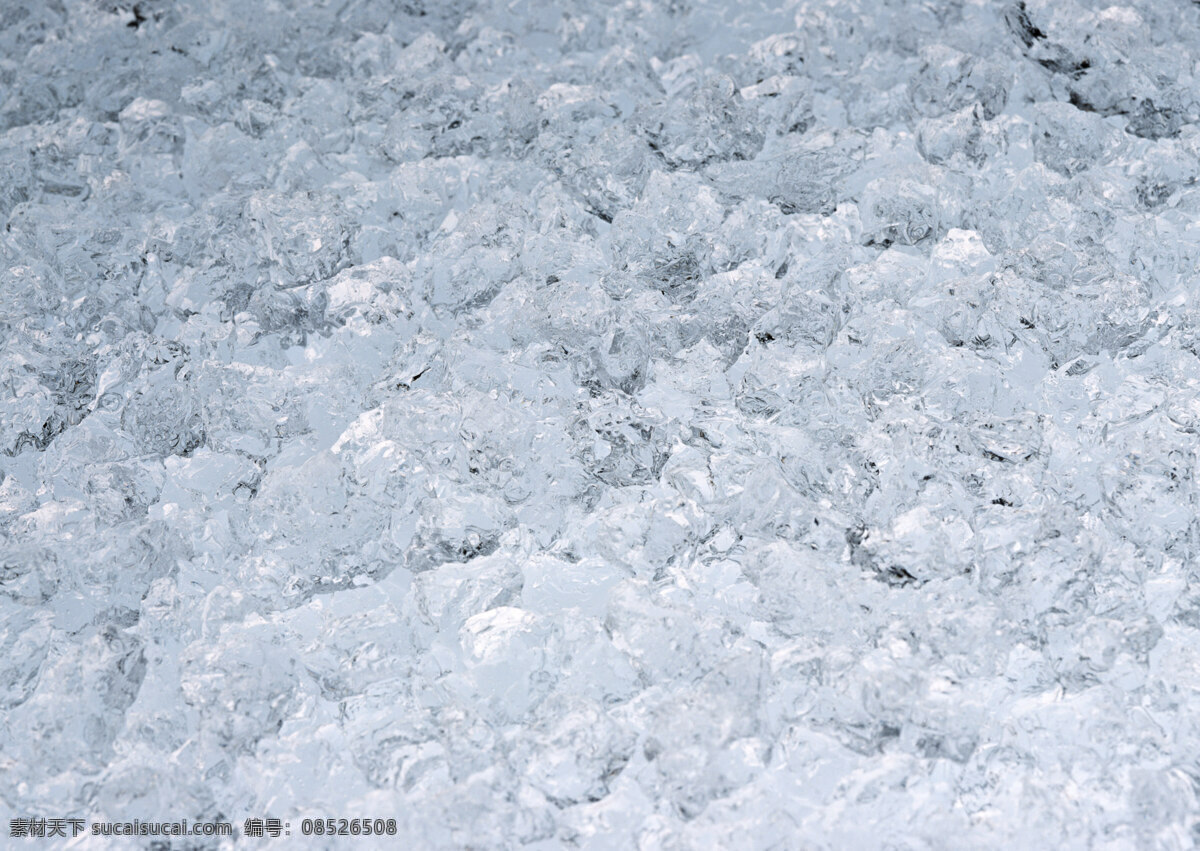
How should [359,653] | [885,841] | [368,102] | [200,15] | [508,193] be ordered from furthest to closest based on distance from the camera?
[200,15] < [368,102] < [508,193] < [359,653] < [885,841]

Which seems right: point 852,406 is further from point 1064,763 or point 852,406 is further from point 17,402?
point 17,402

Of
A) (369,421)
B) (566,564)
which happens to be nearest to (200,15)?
(369,421)

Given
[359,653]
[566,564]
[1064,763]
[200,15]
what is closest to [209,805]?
[359,653]

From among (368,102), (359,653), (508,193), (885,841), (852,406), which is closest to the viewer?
(885,841)

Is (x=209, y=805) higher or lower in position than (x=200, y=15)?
lower

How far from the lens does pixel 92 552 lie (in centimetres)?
89

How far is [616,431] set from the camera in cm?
93

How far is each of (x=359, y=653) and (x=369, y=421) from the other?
0.71ft

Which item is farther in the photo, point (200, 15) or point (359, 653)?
point (200, 15)

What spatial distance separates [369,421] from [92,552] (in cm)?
23

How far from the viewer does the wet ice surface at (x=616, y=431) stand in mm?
766

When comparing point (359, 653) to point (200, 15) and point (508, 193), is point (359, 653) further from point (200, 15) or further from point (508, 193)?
point (200, 15)

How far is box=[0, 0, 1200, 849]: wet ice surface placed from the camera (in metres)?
0.77

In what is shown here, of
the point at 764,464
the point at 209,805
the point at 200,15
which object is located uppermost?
the point at 200,15
